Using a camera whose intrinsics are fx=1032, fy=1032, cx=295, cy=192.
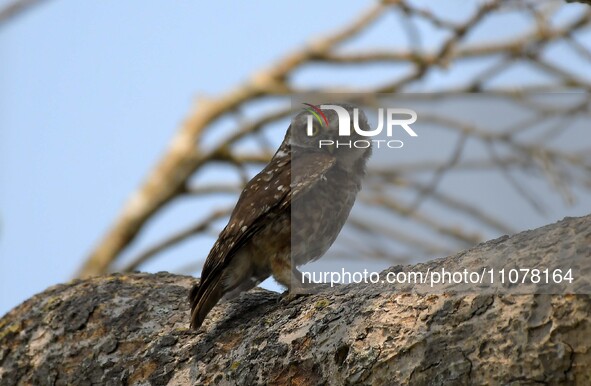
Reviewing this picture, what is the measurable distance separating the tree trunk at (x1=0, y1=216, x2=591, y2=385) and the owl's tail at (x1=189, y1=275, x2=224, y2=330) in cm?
6

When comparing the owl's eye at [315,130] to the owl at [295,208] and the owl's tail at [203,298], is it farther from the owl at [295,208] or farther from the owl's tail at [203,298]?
the owl's tail at [203,298]

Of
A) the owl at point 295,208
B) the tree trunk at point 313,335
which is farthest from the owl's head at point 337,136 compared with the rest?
the tree trunk at point 313,335

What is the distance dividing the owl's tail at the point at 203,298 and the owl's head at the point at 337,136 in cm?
93

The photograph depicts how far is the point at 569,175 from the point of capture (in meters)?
6.52

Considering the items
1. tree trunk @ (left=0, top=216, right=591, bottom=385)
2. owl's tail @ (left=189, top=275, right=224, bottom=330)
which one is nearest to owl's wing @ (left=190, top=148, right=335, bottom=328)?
owl's tail @ (left=189, top=275, right=224, bottom=330)

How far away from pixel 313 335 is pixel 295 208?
1.13m

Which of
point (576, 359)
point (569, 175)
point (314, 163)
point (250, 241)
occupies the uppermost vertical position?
point (569, 175)

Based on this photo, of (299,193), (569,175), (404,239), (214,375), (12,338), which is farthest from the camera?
(404,239)

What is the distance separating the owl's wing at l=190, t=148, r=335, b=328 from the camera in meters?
3.95

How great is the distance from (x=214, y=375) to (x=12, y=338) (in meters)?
1.09

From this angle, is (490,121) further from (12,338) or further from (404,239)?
(12,338)

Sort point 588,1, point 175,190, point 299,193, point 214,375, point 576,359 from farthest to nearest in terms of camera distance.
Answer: point 175,190
point 299,193
point 214,375
point 588,1
point 576,359

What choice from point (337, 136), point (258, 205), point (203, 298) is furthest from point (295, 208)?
point (203, 298)

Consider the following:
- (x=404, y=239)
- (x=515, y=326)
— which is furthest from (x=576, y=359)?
(x=404, y=239)
